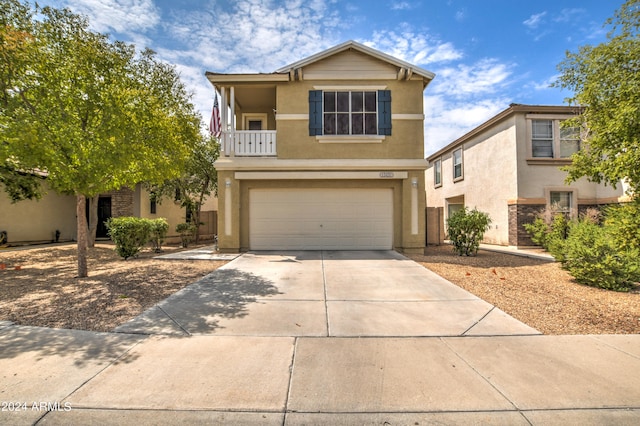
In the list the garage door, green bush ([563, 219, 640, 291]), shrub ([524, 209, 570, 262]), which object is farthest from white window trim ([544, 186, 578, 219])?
the garage door

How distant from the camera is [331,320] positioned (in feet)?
15.0

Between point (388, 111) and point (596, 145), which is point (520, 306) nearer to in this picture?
point (596, 145)

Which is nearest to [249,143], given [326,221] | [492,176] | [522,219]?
[326,221]

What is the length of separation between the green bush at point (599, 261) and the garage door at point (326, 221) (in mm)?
5549

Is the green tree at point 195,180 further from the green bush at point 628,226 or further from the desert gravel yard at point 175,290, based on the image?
the green bush at point 628,226

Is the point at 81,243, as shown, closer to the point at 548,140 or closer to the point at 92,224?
the point at 92,224

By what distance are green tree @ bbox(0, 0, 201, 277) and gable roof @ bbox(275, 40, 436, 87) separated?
17.8 ft

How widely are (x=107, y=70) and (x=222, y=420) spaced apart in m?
7.92

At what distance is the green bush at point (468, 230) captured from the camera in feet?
34.6

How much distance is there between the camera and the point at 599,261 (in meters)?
6.55

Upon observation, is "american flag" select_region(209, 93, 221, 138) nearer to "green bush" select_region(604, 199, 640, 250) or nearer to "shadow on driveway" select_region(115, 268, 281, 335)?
"shadow on driveway" select_region(115, 268, 281, 335)

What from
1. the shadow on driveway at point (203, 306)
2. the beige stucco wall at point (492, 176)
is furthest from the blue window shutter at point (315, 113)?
the beige stucco wall at point (492, 176)

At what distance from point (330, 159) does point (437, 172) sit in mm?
12269

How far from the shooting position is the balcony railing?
11.3 metres
